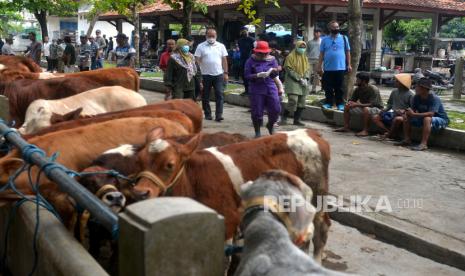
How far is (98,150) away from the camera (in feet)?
15.4

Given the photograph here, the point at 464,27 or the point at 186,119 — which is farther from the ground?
the point at 464,27

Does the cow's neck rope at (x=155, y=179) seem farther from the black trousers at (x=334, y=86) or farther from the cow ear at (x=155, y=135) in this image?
the black trousers at (x=334, y=86)

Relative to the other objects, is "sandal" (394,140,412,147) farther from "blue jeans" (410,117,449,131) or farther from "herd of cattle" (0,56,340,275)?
"herd of cattle" (0,56,340,275)

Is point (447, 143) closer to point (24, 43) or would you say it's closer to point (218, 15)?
point (218, 15)

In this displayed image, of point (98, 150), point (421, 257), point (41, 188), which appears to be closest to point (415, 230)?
point (421, 257)

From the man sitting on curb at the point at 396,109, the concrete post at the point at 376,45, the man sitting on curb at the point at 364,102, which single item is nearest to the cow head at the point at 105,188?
the man sitting on curb at the point at 396,109

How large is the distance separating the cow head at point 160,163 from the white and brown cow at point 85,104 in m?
2.77

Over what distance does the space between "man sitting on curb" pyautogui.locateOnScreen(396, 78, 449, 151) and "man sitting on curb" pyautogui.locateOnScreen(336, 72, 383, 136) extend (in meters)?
1.03

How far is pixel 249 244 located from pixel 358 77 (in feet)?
29.5

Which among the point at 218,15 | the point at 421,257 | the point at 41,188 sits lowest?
the point at 421,257

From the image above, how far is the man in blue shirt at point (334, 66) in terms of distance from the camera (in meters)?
12.6

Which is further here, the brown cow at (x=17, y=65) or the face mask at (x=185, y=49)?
the face mask at (x=185, y=49)

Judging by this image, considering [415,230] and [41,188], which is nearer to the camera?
A: [41,188]

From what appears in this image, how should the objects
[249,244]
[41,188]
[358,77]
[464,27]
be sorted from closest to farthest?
1. [249,244]
2. [41,188]
3. [358,77]
4. [464,27]
